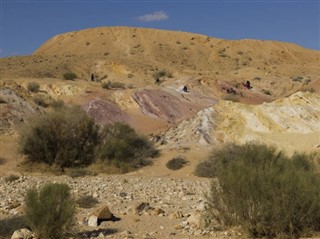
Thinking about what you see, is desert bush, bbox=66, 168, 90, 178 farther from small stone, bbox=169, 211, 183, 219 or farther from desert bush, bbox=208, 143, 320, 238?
desert bush, bbox=208, 143, 320, 238

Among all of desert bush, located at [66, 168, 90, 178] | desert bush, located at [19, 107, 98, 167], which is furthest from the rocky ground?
desert bush, located at [19, 107, 98, 167]

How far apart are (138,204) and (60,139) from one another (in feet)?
30.4

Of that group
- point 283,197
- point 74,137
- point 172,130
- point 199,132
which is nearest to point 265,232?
point 283,197

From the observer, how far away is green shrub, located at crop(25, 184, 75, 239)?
30.5ft

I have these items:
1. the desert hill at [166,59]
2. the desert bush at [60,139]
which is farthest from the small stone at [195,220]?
the desert hill at [166,59]

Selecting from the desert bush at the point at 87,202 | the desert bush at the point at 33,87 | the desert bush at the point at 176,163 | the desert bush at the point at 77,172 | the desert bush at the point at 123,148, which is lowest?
the desert bush at the point at 87,202

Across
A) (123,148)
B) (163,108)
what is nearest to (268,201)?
(123,148)

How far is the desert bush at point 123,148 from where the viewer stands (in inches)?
832

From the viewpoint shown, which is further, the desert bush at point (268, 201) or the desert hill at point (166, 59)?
the desert hill at point (166, 59)

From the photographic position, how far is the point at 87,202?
13.3 meters

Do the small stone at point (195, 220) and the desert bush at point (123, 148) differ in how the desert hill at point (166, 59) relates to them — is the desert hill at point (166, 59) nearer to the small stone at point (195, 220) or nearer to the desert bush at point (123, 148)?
the desert bush at point (123, 148)

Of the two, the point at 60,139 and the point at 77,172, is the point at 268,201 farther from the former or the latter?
the point at 60,139

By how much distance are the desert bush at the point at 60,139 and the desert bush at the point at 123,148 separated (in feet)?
2.03

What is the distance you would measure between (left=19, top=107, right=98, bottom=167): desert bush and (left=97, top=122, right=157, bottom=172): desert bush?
62 centimetres
